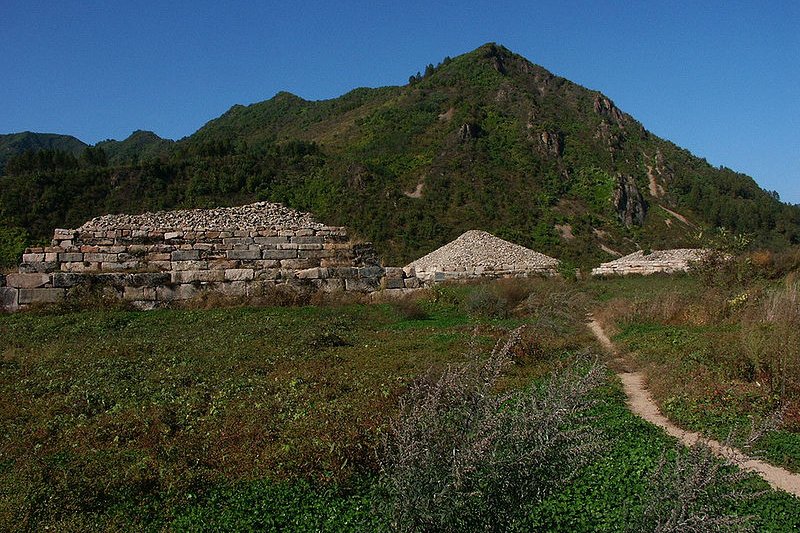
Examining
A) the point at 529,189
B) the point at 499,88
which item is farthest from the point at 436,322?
the point at 499,88

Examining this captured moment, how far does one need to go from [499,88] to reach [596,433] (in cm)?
6747

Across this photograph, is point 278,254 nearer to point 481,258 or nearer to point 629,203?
point 481,258

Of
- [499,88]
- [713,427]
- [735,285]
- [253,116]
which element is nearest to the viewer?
[713,427]

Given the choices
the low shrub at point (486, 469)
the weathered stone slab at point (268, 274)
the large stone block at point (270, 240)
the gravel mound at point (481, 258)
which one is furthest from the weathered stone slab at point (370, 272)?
the low shrub at point (486, 469)

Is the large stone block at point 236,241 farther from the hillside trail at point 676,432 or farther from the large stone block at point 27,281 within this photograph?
the hillside trail at point 676,432

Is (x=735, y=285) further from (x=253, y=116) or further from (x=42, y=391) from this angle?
(x=253, y=116)

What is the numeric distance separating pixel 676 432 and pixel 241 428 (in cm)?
408

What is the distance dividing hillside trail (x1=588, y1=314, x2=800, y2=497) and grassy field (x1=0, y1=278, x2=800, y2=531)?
0.85 ft

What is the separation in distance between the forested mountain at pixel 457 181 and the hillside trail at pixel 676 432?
30.0m

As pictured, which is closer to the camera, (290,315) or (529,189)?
(290,315)

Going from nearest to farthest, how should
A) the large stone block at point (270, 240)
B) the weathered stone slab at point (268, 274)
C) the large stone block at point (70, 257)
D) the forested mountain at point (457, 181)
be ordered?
the large stone block at point (70, 257)
the weathered stone slab at point (268, 274)
the large stone block at point (270, 240)
the forested mountain at point (457, 181)

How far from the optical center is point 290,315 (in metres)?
12.2

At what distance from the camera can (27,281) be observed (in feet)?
45.3

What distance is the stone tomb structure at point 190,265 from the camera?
1397 centimetres
